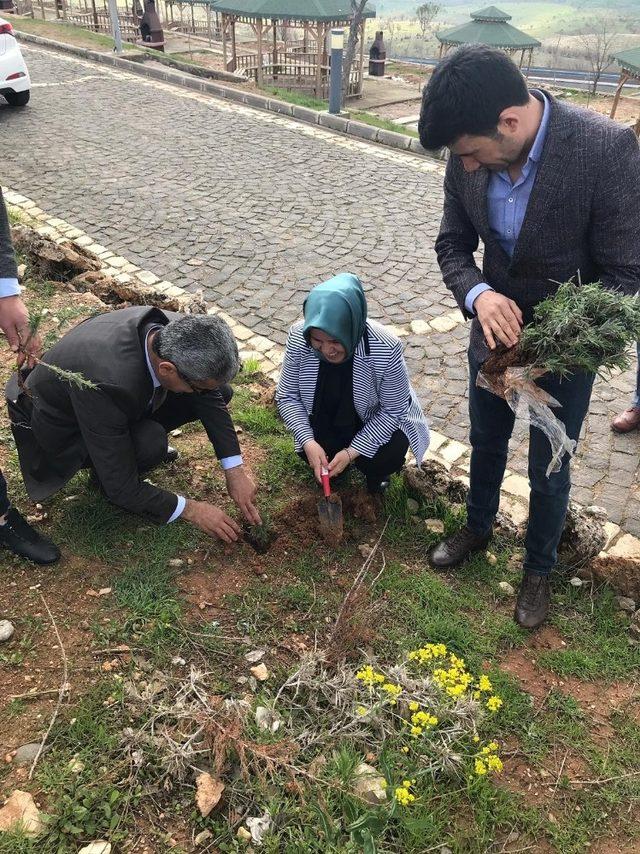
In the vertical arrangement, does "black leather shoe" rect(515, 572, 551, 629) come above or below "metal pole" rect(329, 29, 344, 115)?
below

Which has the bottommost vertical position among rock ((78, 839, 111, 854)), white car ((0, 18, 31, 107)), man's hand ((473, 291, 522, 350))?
rock ((78, 839, 111, 854))

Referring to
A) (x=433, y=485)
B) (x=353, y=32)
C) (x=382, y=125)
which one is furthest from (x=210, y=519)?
(x=353, y=32)

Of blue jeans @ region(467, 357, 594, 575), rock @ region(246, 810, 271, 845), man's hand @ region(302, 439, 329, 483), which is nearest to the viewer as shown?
rock @ region(246, 810, 271, 845)

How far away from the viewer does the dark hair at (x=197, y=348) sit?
102 inches

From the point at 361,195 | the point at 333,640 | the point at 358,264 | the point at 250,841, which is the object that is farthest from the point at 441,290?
the point at 250,841

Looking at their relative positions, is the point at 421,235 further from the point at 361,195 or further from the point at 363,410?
the point at 363,410

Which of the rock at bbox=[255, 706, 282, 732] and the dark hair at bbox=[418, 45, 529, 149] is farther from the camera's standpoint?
the rock at bbox=[255, 706, 282, 732]

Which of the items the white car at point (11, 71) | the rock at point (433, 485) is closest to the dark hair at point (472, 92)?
the rock at point (433, 485)

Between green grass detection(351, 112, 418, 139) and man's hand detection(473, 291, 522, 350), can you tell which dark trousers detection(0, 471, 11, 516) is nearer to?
man's hand detection(473, 291, 522, 350)

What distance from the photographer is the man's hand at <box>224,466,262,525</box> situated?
3223mm

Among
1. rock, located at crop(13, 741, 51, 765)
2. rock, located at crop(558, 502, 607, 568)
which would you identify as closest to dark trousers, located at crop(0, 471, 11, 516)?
rock, located at crop(13, 741, 51, 765)

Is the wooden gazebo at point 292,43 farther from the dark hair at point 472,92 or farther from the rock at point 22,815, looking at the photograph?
the rock at point 22,815

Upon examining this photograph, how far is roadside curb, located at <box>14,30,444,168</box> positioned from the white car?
3937 mm

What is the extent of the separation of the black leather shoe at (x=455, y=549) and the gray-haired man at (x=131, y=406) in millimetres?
948
